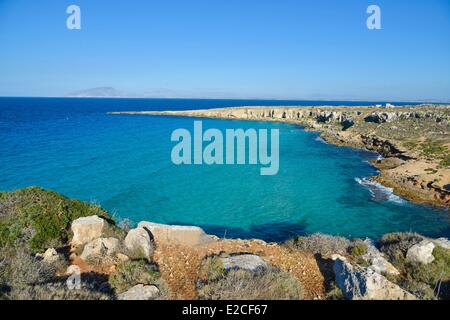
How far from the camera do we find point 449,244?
497 inches

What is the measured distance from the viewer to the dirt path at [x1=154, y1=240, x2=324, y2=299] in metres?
9.32

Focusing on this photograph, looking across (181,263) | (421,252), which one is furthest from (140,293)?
(421,252)

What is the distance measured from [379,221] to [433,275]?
1410 centimetres

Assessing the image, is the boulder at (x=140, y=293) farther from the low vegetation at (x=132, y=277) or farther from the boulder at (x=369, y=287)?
the boulder at (x=369, y=287)

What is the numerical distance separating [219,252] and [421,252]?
677 centimetres

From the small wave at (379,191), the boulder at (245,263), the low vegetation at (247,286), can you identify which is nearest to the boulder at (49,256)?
the low vegetation at (247,286)

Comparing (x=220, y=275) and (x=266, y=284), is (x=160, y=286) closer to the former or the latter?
(x=220, y=275)

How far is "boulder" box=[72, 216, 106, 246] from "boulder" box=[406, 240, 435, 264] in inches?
419

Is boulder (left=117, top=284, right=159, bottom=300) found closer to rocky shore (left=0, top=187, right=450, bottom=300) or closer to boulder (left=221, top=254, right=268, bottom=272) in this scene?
rocky shore (left=0, top=187, right=450, bottom=300)

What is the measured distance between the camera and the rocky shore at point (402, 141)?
98.1ft

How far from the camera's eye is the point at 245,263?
399 inches

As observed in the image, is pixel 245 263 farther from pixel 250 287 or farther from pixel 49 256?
pixel 49 256
